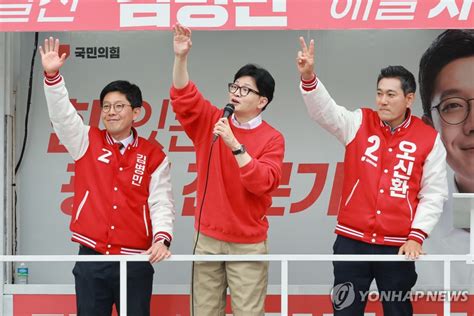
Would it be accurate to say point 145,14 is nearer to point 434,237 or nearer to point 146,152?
point 146,152

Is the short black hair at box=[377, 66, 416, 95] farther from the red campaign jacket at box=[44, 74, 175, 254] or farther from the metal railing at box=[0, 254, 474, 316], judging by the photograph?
the red campaign jacket at box=[44, 74, 175, 254]

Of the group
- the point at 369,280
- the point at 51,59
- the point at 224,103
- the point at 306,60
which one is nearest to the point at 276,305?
the point at 369,280

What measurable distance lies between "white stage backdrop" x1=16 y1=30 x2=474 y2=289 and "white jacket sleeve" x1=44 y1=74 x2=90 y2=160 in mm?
1069

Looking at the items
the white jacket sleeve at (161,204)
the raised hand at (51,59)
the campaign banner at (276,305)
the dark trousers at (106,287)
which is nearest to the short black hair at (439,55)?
the campaign banner at (276,305)

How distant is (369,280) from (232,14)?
1614 mm

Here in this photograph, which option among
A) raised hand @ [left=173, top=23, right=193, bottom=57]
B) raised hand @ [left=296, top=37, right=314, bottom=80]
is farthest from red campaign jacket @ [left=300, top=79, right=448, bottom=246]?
raised hand @ [left=173, top=23, right=193, bottom=57]

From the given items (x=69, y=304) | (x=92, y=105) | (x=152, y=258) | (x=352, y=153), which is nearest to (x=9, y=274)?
(x=69, y=304)

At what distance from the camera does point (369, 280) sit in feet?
15.6

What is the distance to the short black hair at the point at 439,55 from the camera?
18.9 ft

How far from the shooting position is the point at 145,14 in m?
4.74

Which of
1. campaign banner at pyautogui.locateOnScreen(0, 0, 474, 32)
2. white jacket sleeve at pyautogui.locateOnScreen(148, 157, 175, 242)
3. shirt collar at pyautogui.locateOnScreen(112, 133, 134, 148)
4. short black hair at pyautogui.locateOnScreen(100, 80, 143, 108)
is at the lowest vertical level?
white jacket sleeve at pyautogui.locateOnScreen(148, 157, 175, 242)

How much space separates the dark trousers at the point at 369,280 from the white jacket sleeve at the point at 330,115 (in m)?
0.59

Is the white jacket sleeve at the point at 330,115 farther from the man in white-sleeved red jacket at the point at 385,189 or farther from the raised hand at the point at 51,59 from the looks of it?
the raised hand at the point at 51,59

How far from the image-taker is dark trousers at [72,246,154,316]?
4.72m
